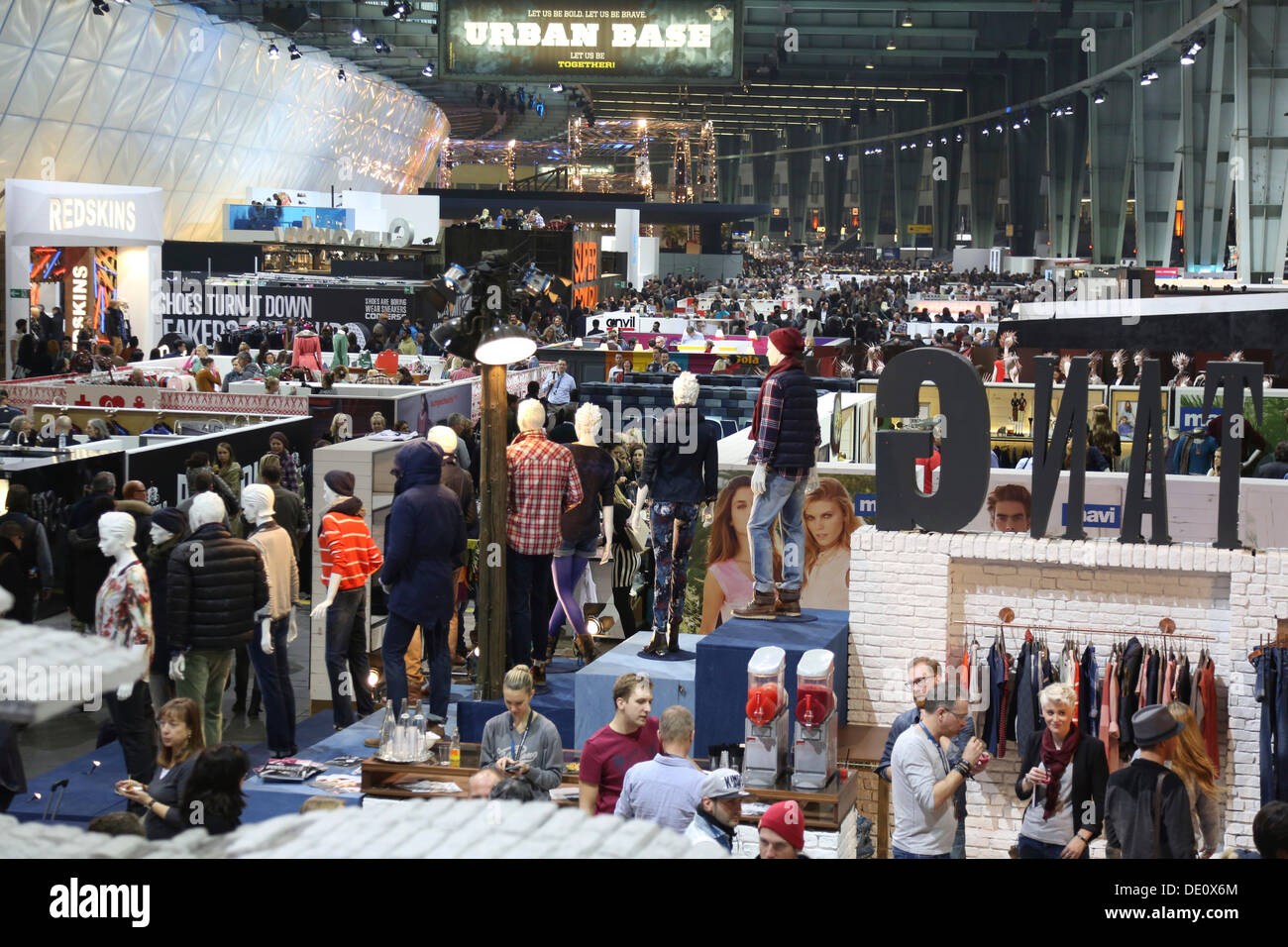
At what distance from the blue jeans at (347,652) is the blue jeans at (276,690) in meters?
0.46

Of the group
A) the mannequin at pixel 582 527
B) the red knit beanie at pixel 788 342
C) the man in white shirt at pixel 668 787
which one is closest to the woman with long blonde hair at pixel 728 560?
the mannequin at pixel 582 527

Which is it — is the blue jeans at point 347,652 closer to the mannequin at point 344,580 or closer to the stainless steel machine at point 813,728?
the mannequin at point 344,580

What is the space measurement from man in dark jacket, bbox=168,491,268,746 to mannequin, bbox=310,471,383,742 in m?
1.03

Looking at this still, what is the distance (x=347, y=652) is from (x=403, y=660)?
4.39ft

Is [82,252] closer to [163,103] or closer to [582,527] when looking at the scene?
[163,103]

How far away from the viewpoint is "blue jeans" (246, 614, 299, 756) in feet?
28.0

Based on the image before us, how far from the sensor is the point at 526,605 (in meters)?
8.27

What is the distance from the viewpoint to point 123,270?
85.9 feet

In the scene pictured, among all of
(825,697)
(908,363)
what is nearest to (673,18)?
(908,363)

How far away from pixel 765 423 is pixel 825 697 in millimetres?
1620

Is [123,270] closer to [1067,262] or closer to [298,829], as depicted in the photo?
[298,829]

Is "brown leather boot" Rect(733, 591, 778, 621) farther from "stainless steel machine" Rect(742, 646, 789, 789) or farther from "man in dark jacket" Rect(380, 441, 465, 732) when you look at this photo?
"man in dark jacket" Rect(380, 441, 465, 732)

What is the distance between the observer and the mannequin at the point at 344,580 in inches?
354
